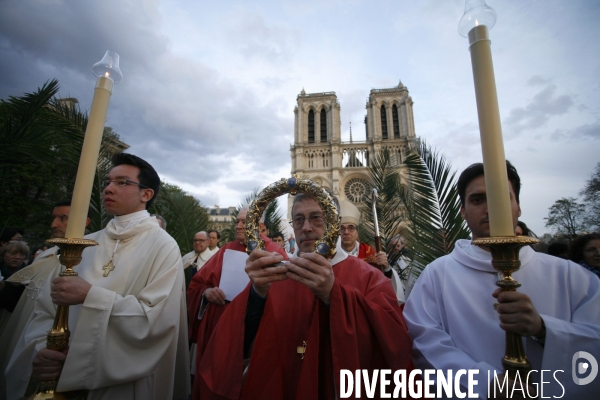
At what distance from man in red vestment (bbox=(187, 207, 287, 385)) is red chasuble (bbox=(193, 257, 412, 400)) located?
833 millimetres

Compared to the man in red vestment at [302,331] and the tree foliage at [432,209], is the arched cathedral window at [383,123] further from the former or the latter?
the man in red vestment at [302,331]

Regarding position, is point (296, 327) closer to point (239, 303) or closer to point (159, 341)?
point (239, 303)

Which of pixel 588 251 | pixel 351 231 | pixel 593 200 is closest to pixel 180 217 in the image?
pixel 351 231

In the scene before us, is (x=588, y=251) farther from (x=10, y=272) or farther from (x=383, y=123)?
(x=383, y=123)

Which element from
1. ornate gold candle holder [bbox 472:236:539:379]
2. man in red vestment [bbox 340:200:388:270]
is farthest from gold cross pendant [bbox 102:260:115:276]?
man in red vestment [bbox 340:200:388:270]

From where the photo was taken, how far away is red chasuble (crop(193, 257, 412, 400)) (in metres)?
1.32

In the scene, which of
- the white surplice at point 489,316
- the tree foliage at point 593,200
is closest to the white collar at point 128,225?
the white surplice at point 489,316

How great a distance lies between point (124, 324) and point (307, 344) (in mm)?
1034

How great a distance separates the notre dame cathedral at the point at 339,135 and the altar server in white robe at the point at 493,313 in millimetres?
35770

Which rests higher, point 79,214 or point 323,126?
point 323,126

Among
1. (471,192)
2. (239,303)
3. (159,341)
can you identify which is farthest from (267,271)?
(471,192)

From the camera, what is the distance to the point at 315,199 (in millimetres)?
1438

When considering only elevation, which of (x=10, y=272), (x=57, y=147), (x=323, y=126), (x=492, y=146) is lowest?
(x=10, y=272)

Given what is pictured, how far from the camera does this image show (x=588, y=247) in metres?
3.17
